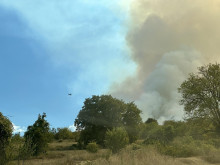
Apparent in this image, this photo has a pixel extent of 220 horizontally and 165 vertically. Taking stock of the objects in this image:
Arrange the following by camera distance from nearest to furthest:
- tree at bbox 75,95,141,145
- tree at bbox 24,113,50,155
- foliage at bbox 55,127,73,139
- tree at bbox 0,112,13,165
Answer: tree at bbox 0,112,13,165 < tree at bbox 24,113,50,155 < tree at bbox 75,95,141,145 < foliage at bbox 55,127,73,139

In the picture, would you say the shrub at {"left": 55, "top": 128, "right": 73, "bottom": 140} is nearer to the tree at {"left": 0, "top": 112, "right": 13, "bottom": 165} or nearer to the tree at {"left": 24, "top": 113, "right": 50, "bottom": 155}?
the tree at {"left": 24, "top": 113, "right": 50, "bottom": 155}

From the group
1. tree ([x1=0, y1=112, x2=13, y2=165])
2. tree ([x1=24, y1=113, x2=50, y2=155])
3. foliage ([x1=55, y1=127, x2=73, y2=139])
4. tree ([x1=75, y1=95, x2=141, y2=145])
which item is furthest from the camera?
foliage ([x1=55, y1=127, x2=73, y2=139])

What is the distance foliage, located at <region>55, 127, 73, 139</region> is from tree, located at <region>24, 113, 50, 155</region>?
4020 centimetres

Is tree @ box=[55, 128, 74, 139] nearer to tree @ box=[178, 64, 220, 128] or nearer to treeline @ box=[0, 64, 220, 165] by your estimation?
treeline @ box=[0, 64, 220, 165]

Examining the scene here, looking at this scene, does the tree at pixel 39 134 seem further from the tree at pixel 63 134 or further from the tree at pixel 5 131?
the tree at pixel 63 134

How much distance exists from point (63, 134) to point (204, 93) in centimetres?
5154

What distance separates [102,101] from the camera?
2451 inches

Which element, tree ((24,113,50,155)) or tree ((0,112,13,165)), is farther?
tree ((24,113,50,155))

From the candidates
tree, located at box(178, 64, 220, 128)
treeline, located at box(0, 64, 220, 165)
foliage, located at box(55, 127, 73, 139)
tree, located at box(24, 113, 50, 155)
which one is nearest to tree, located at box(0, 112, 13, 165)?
treeline, located at box(0, 64, 220, 165)

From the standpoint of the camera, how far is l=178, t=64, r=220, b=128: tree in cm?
3847

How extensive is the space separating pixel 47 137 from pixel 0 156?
2097 centimetres

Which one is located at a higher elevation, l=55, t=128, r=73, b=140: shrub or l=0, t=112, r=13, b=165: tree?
l=55, t=128, r=73, b=140: shrub

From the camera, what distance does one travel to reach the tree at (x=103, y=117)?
191 ft

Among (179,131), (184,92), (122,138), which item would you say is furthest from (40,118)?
(179,131)
